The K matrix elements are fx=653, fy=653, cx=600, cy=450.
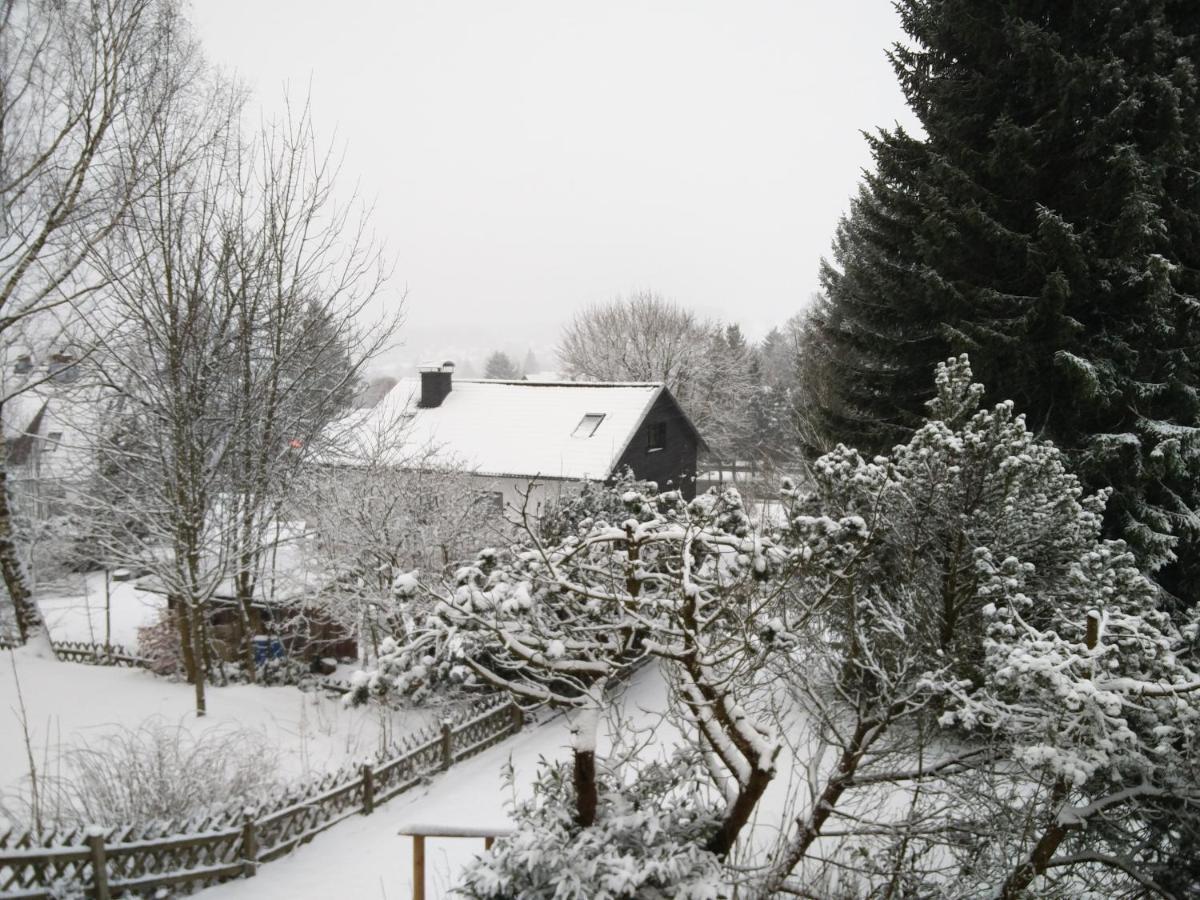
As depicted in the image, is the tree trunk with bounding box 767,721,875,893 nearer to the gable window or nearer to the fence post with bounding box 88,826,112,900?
the fence post with bounding box 88,826,112,900

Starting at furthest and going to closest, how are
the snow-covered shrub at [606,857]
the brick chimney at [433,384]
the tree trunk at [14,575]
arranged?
the brick chimney at [433,384]
the tree trunk at [14,575]
the snow-covered shrub at [606,857]

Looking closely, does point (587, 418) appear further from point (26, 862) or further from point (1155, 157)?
point (26, 862)

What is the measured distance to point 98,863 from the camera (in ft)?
18.6

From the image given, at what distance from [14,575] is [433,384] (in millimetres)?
13795

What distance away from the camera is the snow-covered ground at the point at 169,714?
8.84 m

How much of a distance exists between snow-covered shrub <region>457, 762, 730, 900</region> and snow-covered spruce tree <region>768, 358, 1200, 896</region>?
0.88m

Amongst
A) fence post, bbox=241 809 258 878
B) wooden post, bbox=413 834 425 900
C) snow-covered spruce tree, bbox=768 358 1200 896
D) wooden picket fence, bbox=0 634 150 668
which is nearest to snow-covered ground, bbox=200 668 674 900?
fence post, bbox=241 809 258 878

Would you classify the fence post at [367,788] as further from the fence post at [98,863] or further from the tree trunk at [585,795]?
the tree trunk at [585,795]

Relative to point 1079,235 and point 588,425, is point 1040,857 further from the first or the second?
point 588,425

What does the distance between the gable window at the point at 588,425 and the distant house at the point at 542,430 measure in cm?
3

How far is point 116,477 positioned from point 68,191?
488 centimetres

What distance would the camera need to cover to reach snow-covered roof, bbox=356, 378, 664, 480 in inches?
795

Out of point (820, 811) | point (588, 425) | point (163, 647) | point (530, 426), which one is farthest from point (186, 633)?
point (588, 425)

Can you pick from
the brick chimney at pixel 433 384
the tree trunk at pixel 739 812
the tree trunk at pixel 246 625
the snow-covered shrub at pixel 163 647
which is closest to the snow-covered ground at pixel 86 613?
the snow-covered shrub at pixel 163 647
